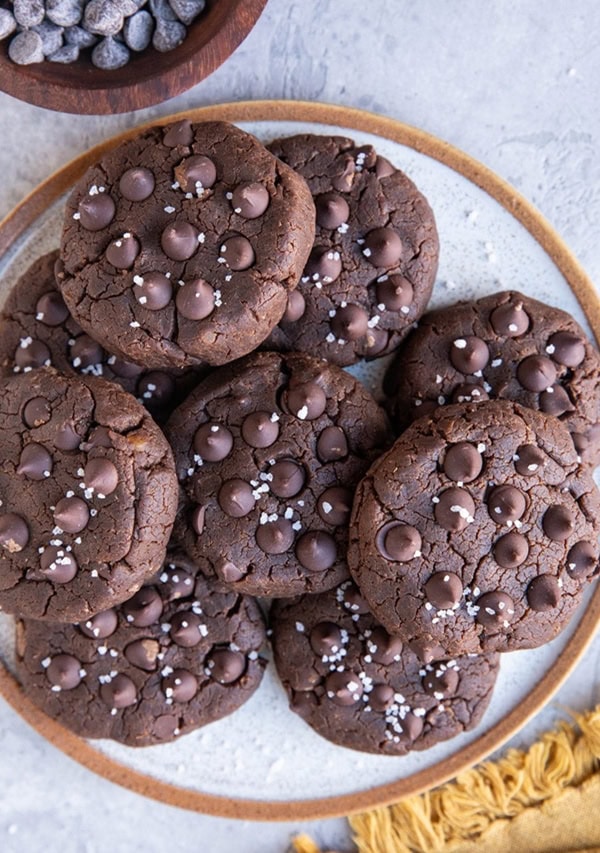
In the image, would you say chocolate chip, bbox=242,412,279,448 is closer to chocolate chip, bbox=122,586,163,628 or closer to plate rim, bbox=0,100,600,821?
chocolate chip, bbox=122,586,163,628

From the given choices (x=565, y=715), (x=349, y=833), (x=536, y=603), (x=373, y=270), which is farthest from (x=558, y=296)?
(x=349, y=833)

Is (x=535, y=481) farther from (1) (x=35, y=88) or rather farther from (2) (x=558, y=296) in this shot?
(1) (x=35, y=88)

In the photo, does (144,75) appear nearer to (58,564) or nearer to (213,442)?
(213,442)

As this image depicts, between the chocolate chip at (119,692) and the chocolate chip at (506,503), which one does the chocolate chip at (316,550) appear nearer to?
the chocolate chip at (506,503)

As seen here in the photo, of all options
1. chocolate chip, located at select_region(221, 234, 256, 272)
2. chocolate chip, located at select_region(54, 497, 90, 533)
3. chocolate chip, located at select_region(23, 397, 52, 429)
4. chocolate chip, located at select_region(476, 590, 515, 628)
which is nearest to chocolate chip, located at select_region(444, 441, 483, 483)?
chocolate chip, located at select_region(476, 590, 515, 628)

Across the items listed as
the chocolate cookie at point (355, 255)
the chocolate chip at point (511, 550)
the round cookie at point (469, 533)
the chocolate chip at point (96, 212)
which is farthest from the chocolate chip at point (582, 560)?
the chocolate chip at point (96, 212)

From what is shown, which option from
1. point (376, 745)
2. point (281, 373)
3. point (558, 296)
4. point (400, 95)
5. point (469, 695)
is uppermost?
point (400, 95)

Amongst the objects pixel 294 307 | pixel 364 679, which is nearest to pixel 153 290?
pixel 294 307

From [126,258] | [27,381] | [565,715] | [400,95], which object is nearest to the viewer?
[126,258]
